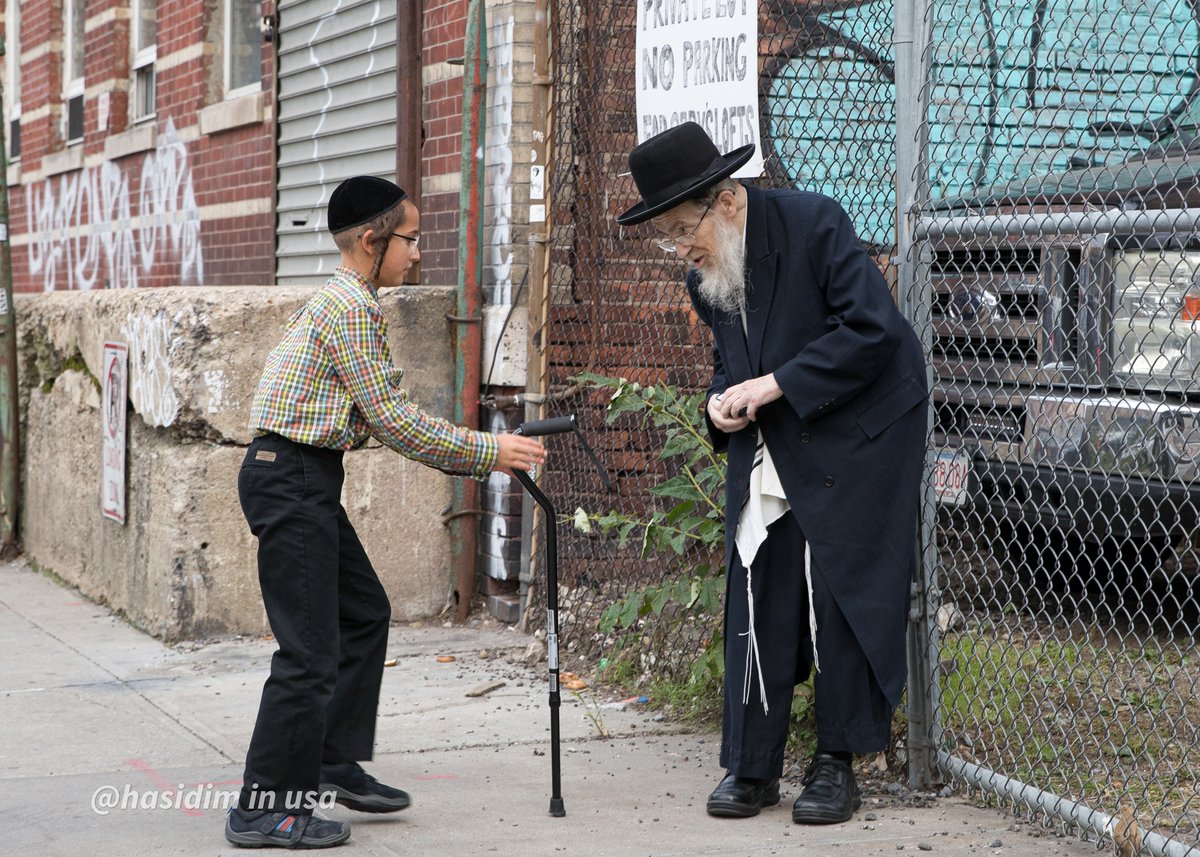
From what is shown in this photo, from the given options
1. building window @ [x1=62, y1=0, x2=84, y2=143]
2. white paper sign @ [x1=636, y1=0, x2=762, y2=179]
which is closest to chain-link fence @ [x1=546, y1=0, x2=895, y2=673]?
white paper sign @ [x1=636, y1=0, x2=762, y2=179]

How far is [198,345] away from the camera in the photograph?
6516 millimetres

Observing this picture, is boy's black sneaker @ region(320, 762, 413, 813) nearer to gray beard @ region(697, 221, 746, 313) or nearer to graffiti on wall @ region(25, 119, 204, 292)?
gray beard @ region(697, 221, 746, 313)

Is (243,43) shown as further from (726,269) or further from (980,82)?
(726,269)

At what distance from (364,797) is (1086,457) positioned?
2534 mm

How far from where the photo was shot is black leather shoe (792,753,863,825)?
13.2 ft

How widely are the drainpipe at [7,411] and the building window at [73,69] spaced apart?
5.36m

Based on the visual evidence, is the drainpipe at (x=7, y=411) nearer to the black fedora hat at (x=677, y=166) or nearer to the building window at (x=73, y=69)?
the building window at (x=73, y=69)

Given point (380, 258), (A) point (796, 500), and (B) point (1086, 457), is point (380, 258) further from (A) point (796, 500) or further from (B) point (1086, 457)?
(B) point (1086, 457)

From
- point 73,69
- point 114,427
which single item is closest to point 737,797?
point 114,427

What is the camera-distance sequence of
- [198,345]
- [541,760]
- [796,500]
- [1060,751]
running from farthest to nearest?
[198,345]
[541,760]
[1060,751]
[796,500]

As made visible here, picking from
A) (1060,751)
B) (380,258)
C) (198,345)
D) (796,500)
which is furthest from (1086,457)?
(198,345)

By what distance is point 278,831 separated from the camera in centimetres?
388

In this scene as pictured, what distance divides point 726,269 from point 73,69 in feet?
41.5

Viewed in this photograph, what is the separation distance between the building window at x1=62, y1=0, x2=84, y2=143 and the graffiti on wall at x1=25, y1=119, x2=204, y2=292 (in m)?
0.47
